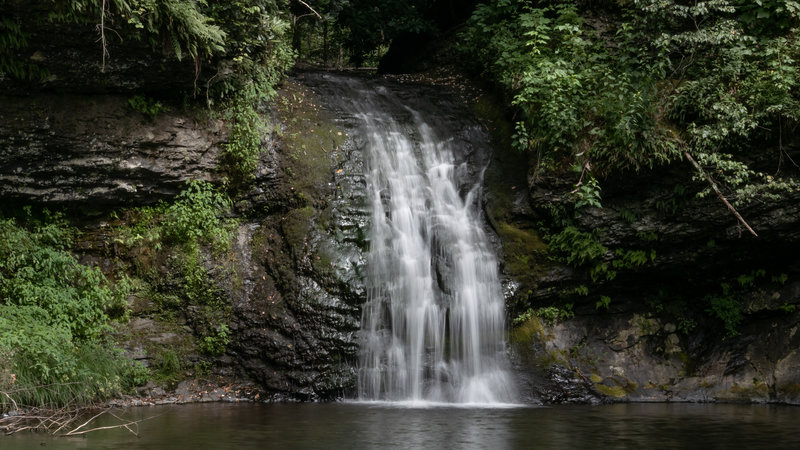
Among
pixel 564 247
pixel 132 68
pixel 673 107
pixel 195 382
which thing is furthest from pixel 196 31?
pixel 673 107

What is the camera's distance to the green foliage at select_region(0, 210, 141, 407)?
24.9ft

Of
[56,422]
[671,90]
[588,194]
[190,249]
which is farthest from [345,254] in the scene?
[671,90]

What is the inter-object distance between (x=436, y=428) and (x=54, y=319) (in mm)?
5351

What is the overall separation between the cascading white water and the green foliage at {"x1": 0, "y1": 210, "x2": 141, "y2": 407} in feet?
11.4

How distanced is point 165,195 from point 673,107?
26.5ft

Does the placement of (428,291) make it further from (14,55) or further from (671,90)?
(14,55)

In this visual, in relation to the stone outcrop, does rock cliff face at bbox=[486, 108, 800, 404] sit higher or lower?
lower

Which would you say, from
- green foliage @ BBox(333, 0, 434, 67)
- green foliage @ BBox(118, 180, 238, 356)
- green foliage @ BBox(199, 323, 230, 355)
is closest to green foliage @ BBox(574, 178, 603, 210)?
green foliage @ BBox(118, 180, 238, 356)

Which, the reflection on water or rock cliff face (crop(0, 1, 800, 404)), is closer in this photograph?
the reflection on water

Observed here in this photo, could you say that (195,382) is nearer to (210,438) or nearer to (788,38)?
(210,438)

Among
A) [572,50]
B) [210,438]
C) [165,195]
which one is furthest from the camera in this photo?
[572,50]

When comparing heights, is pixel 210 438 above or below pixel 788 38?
below

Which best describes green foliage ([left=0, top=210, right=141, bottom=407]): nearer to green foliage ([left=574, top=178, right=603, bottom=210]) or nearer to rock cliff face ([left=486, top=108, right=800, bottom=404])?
rock cliff face ([left=486, top=108, right=800, bottom=404])

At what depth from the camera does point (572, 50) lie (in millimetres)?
11648
